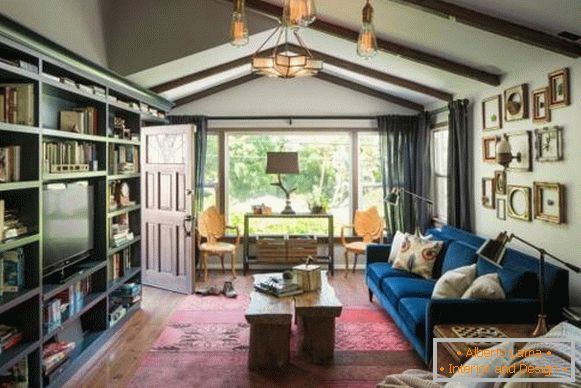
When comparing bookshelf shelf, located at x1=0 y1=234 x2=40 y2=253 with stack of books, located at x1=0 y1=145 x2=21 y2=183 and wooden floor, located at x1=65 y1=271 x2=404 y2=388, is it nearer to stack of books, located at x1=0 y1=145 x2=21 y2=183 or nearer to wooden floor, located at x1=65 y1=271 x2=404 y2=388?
stack of books, located at x1=0 y1=145 x2=21 y2=183

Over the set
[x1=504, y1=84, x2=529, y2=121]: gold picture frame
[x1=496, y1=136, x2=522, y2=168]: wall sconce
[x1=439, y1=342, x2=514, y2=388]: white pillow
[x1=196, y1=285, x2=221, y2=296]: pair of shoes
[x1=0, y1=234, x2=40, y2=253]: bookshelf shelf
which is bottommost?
[x1=196, y1=285, x2=221, y2=296]: pair of shoes

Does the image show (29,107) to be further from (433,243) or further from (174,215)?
(433,243)

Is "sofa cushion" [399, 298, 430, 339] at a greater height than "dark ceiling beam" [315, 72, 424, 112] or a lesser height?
lesser

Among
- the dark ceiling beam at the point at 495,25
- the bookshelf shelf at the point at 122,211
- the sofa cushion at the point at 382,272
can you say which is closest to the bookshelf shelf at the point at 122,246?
the bookshelf shelf at the point at 122,211

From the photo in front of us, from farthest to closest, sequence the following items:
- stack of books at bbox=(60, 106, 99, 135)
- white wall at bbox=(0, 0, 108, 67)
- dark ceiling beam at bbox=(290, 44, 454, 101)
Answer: dark ceiling beam at bbox=(290, 44, 454, 101) → stack of books at bbox=(60, 106, 99, 135) → white wall at bbox=(0, 0, 108, 67)

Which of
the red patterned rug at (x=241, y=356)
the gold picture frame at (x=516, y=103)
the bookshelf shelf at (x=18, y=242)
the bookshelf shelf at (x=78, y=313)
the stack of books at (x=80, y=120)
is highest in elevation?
the gold picture frame at (x=516, y=103)

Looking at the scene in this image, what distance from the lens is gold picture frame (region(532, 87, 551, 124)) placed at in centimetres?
350

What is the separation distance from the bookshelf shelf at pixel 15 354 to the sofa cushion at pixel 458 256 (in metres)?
3.22

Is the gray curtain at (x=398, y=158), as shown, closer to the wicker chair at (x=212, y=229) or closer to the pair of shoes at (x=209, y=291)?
the wicker chair at (x=212, y=229)

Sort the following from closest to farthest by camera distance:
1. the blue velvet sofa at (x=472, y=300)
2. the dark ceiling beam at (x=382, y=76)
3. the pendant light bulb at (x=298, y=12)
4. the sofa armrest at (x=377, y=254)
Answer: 1. the pendant light bulb at (x=298, y=12)
2. the blue velvet sofa at (x=472, y=300)
3. the sofa armrest at (x=377, y=254)
4. the dark ceiling beam at (x=382, y=76)

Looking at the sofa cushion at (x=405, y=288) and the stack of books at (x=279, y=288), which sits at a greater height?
the stack of books at (x=279, y=288)

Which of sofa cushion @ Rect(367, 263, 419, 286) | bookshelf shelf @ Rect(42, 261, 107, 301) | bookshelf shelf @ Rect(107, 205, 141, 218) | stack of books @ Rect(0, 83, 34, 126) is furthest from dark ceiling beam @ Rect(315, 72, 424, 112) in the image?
stack of books @ Rect(0, 83, 34, 126)

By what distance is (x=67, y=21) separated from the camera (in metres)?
3.56

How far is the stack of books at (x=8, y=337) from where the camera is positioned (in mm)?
2674
